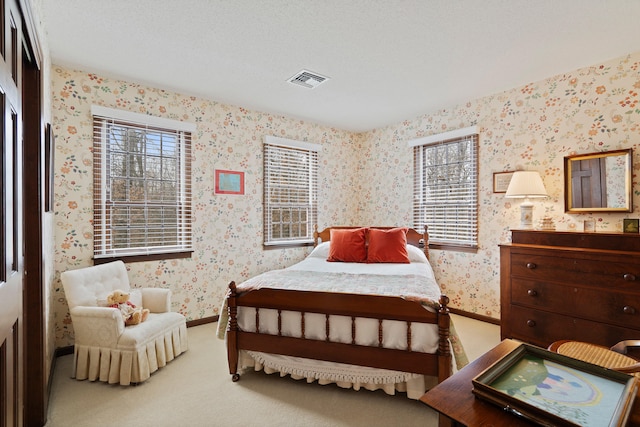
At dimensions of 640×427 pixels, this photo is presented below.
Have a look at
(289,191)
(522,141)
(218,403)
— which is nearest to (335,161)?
(289,191)

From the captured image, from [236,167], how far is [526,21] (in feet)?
9.90

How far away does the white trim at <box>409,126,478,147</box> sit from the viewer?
11.9ft

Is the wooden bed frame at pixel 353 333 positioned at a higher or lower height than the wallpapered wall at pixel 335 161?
lower

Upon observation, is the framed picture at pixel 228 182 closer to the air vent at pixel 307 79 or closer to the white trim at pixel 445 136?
the air vent at pixel 307 79

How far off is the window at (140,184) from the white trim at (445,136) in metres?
2.77

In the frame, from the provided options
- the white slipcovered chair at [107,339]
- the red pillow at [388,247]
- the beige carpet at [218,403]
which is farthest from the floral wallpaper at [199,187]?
the red pillow at [388,247]

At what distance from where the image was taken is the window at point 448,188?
371 centimetres

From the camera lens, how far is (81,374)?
2.38 meters

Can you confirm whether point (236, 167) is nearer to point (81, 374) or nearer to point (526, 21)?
point (81, 374)

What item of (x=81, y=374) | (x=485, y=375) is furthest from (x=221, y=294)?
(x=485, y=375)

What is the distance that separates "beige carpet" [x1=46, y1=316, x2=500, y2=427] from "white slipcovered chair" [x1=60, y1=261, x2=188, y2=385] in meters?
0.09

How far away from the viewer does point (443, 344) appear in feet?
6.27

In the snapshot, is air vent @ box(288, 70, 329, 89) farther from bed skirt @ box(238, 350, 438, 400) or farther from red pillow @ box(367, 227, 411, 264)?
bed skirt @ box(238, 350, 438, 400)

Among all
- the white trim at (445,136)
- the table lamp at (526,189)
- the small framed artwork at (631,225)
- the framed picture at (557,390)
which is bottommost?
the framed picture at (557,390)
